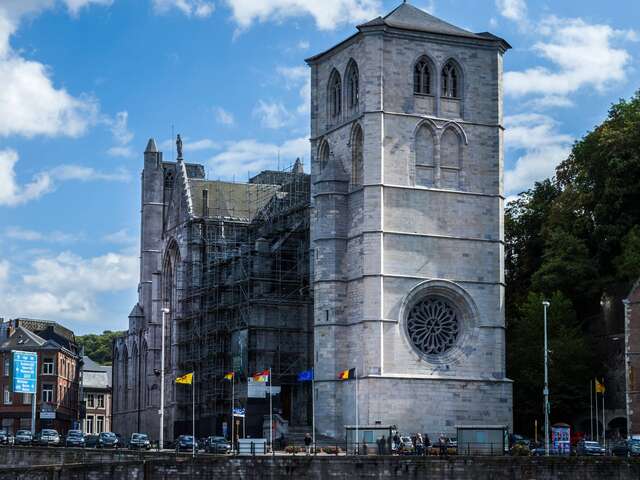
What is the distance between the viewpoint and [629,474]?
54.8 meters

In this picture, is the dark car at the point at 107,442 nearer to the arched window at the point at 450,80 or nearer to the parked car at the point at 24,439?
the parked car at the point at 24,439

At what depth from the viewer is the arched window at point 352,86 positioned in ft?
257

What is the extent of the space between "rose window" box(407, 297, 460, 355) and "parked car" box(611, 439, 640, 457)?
1470cm

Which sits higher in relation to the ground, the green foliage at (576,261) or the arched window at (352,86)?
the arched window at (352,86)

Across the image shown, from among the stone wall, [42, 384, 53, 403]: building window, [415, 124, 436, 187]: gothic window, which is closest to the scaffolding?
[415, 124, 436, 187]: gothic window

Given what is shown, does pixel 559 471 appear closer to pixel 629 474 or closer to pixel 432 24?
pixel 629 474

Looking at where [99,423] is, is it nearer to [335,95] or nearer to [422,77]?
[335,95]

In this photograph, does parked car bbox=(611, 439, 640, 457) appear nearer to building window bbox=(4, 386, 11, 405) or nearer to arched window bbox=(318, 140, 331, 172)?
arched window bbox=(318, 140, 331, 172)

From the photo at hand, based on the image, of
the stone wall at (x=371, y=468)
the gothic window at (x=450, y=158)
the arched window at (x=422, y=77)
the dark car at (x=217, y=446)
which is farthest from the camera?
the arched window at (x=422, y=77)

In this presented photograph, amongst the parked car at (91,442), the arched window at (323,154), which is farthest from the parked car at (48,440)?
the arched window at (323,154)

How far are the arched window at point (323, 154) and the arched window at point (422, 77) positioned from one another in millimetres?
5799

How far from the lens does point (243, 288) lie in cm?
8400

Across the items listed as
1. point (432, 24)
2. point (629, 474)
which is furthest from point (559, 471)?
point (432, 24)

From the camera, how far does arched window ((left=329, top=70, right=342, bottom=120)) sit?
3152 inches
